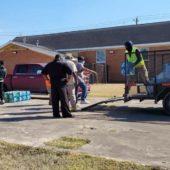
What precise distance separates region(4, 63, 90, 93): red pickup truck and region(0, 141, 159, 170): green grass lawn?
1358cm

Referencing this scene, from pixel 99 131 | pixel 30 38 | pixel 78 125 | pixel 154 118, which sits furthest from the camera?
pixel 30 38

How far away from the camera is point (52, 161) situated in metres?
6.94

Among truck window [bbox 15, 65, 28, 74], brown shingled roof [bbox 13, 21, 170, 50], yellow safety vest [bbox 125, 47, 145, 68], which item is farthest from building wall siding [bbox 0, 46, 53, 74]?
yellow safety vest [bbox 125, 47, 145, 68]

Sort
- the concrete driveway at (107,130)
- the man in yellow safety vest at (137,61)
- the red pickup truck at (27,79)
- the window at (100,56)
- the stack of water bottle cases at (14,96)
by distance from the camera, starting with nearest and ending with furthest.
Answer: the concrete driveway at (107,130), the man in yellow safety vest at (137,61), the stack of water bottle cases at (14,96), the red pickup truck at (27,79), the window at (100,56)

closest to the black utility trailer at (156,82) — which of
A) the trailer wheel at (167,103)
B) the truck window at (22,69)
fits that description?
the trailer wheel at (167,103)

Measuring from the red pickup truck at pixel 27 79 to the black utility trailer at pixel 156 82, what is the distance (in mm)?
8523

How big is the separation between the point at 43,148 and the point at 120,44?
29.0m

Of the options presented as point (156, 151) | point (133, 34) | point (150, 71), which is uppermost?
point (133, 34)

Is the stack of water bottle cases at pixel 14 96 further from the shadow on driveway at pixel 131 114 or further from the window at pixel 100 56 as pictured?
the window at pixel 100 56

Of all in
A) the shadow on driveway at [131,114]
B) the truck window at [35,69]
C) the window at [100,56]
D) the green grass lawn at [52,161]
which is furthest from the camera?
the window at [100,56]

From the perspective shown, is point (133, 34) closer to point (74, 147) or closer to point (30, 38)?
point (30, 38)

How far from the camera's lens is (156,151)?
7.66 metres

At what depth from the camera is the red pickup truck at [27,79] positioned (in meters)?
21.3

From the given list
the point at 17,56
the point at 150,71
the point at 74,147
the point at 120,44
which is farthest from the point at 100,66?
the point at 74,147
